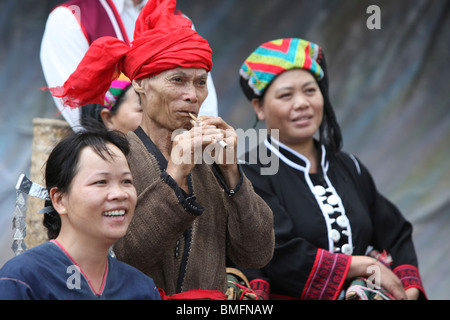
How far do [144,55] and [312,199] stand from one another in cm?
133

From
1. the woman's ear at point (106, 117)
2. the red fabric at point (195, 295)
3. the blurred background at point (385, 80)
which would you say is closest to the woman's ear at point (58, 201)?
the red fabric at point (195, 295)

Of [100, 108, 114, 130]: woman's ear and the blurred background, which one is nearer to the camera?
[100, 108, 114, 130]: woman's ear

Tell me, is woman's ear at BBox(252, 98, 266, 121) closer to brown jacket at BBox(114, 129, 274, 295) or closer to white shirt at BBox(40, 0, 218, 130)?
white shirt at BBox(40, 0, 218, 130)

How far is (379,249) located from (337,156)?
1.80 ft

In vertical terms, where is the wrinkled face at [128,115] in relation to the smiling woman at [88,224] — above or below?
above

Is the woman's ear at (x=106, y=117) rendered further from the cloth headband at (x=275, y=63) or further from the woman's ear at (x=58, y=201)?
the woman's ear at (x=58, y=201)

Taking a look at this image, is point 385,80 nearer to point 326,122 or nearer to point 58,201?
point 326,122

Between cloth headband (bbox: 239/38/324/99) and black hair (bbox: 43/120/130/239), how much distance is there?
1418 millimetres

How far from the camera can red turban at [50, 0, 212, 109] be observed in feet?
8.43

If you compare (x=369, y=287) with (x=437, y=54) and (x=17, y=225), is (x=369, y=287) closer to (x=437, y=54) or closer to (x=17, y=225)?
(x=17, y=225)

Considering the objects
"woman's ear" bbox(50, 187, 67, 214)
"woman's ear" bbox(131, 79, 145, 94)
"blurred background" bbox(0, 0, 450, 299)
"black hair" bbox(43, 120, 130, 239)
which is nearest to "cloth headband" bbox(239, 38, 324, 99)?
"woman's ear" bbox(131, 79, 145, 94)

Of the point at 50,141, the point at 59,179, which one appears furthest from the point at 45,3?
the point at 59,179

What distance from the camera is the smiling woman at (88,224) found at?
2160mm

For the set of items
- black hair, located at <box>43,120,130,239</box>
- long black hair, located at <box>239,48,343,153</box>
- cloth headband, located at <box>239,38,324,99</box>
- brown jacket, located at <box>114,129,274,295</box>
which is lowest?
brown jacket, located at <box>114,129,274,295</box>
